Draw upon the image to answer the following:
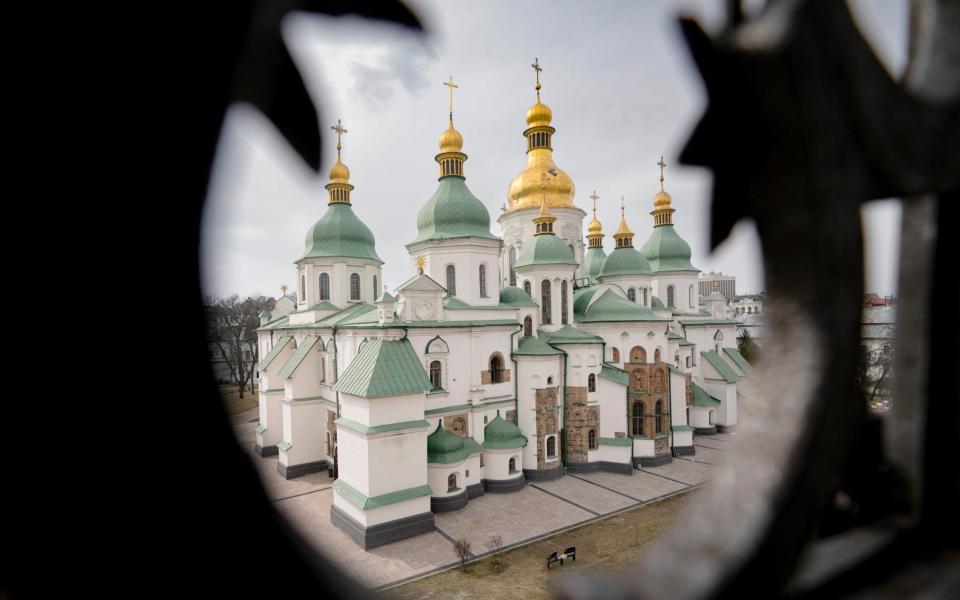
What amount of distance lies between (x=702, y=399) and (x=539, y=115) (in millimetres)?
21391

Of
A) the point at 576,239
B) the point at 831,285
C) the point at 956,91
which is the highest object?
the point at 576,239

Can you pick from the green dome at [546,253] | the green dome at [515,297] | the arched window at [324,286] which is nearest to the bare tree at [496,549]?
the green dome at [515,297]

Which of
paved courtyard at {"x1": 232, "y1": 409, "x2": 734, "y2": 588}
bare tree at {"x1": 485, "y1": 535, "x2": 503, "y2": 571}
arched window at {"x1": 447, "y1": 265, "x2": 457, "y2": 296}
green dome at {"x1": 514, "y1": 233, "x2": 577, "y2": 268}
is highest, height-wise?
green dome at {"x1": 514, "y1": 233, "x2": 577, "y2": 268}

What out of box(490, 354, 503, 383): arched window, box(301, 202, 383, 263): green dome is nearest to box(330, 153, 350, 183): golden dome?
box(301, 202, 383, 263): green dome

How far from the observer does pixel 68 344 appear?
3.31 feet

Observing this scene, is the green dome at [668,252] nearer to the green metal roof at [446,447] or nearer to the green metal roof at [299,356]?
the green metal roof at [446,447]

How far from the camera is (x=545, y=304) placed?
22.8 metres

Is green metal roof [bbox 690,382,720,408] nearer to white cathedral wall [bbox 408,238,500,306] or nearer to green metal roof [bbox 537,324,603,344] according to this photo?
green metal roof [bbox 537,324,603,344]

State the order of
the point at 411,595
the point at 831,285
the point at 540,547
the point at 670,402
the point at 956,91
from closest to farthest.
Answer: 1. the point at 831,285
2. the point at 956,91
3. the point at 411,595
4. the point at 540,547
5. the point at 670,402

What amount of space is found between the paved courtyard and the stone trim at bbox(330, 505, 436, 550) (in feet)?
0.59

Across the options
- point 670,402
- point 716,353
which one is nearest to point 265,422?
point 670,402

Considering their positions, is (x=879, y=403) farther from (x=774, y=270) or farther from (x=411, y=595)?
(x=774, y=270)

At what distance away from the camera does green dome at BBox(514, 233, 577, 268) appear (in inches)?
887

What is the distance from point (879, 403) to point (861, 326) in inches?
1472
